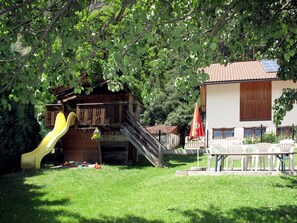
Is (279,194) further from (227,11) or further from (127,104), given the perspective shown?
(127,104)

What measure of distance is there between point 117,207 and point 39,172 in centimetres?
795

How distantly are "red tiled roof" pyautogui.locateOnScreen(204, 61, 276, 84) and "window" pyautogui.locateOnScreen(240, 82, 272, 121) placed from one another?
617 millimetres

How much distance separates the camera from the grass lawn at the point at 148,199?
8.24 m

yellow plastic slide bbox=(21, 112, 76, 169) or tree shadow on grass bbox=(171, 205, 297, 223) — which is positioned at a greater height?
yellow plastic slide bbox=(21, 112, 76, 169)

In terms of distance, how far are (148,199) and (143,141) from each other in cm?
971

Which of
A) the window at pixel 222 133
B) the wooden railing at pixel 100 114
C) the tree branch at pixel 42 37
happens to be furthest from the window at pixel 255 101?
the tree branch at pixel 42 37

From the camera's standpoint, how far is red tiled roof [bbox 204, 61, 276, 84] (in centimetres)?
2692

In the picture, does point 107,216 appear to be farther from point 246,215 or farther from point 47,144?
point 47,144

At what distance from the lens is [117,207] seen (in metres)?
9.25

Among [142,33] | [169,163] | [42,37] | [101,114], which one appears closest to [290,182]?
[142,33]

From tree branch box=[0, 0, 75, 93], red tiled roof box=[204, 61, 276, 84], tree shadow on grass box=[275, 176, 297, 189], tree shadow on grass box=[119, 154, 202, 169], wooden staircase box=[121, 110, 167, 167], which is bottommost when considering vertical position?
tree shadow on grass box=[119, 154, 202, 169]

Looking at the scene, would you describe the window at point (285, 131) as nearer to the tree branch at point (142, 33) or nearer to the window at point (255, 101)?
the window at point (255, 101)

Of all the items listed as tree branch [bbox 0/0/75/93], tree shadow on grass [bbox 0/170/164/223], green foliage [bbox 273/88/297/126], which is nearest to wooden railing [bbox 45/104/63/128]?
tree shadow on grass [bbox 0/170/164/223]

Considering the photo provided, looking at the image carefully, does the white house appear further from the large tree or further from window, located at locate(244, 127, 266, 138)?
the large tree
